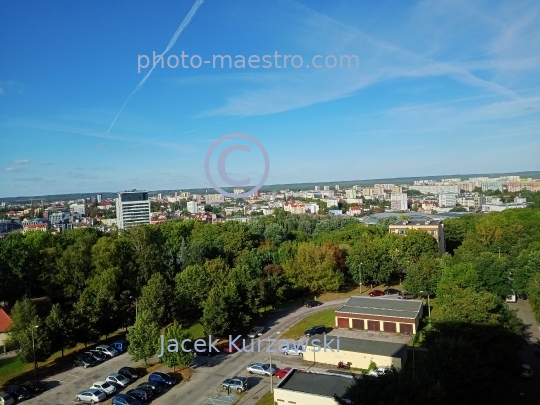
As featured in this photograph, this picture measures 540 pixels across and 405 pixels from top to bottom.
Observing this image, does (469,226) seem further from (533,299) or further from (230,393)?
(230,393)

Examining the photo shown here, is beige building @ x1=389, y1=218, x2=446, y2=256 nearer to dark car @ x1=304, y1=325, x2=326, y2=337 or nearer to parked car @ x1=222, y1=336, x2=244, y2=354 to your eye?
dark car @ x1=304, y1=325, x2=326, y2=337

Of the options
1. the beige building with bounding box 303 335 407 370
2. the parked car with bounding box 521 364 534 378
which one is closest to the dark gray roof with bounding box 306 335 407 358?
the beige building with bounding box 303 335 407 370

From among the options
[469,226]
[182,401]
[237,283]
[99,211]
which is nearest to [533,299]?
[237,283]

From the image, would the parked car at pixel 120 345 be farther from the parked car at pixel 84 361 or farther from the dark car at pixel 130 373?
the dark car at pixel 130 373

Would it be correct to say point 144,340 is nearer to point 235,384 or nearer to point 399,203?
point 235,384

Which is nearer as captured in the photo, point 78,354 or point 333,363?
point 333,363

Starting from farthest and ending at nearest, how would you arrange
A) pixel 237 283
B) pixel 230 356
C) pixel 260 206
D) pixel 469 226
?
pixel 260 206 < pixel 469 226 < pixel 237 283 < pixel 230 356

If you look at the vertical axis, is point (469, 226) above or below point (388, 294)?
above
